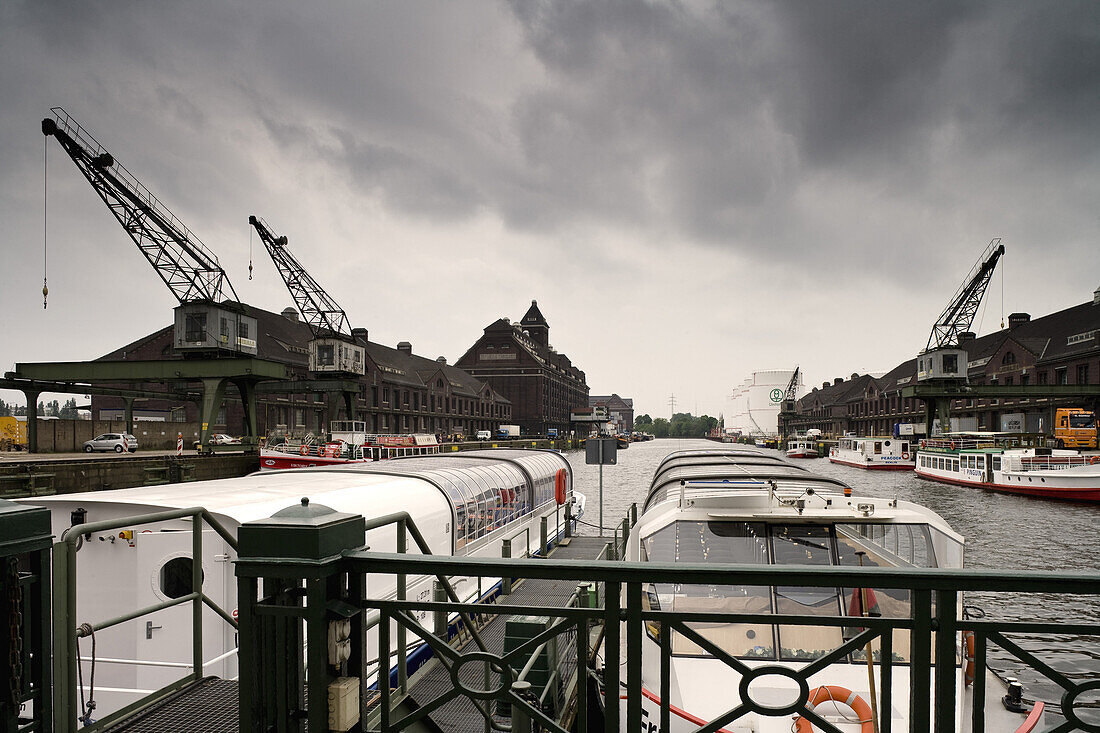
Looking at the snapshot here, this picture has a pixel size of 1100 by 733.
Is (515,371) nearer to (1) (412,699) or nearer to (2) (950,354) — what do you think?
(2) (950,354)

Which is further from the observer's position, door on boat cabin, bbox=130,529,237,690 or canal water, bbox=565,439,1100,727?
canal water, bbox=565,439,1100,727

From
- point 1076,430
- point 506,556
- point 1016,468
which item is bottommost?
point 1016,468

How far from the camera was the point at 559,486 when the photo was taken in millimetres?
21406

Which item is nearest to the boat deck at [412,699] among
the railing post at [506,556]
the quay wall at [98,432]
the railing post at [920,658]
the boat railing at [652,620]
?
the railing post at [506,556]

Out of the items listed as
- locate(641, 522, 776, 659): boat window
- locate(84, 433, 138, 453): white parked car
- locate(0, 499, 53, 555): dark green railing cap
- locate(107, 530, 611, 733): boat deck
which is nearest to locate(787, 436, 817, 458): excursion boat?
locate(107, 530, 611, 733): boat deck

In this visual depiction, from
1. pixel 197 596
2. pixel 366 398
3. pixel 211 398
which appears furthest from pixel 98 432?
pixel 197 596

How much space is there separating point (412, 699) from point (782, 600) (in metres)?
3.89

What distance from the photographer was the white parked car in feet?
113

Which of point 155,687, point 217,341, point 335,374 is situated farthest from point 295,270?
point 155,687

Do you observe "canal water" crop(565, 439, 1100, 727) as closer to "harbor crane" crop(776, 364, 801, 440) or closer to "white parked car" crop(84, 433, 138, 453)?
"white parked car" crop(84, 433, 138, 453)

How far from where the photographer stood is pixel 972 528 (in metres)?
27.6

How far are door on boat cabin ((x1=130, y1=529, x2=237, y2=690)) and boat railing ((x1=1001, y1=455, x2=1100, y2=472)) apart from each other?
47.1 m

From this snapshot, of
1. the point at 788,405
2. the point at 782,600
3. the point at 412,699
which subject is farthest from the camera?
the point at 788,405

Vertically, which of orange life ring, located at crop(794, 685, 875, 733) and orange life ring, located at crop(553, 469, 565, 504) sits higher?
orange life ring, located at crop(794, 685, 875, 733)
